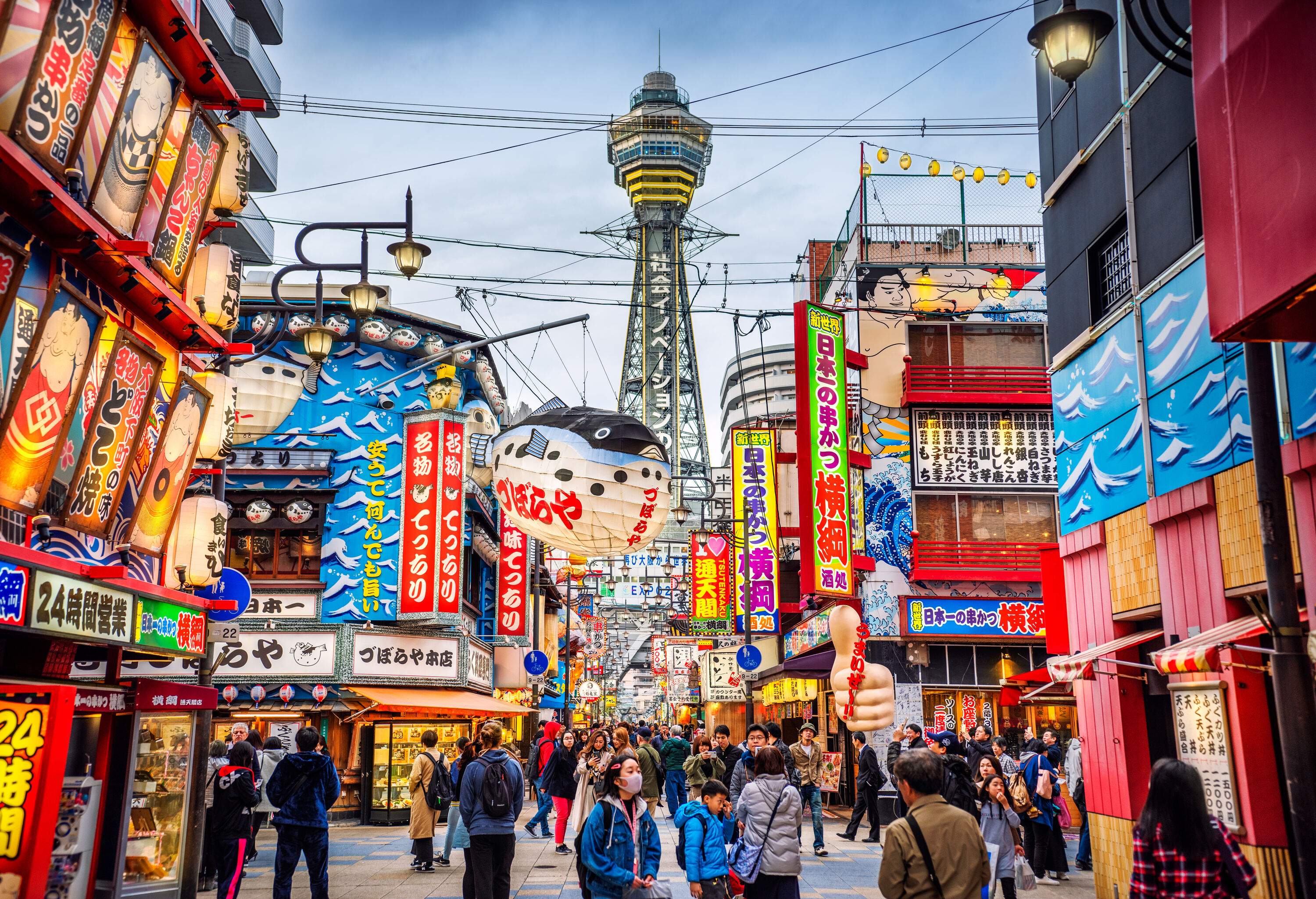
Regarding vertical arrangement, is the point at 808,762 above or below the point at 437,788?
above

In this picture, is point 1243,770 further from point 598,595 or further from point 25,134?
point 598,595

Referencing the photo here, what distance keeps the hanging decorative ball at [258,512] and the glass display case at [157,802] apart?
13536mm

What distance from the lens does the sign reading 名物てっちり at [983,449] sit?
92.8ft

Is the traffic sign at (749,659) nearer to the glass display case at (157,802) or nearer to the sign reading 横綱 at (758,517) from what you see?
the sign reading 横綱 at (758,517)

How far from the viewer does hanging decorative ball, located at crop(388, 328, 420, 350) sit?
1069 inches

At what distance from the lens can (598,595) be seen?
3223 inches

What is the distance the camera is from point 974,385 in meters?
28.5

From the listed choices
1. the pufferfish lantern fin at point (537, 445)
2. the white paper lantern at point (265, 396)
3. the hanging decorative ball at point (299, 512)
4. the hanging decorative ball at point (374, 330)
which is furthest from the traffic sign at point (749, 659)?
the pufferfish lantern fin at point (537, 445)

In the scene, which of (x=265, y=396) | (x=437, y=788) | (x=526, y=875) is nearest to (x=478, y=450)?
(x=265, y=396)

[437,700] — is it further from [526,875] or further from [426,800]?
[526,875]

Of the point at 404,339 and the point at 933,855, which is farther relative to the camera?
the point at 404,339

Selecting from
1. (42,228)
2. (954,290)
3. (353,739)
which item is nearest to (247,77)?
(353,739)

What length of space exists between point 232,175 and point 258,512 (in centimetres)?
1449

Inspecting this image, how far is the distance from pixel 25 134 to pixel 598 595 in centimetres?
7447
